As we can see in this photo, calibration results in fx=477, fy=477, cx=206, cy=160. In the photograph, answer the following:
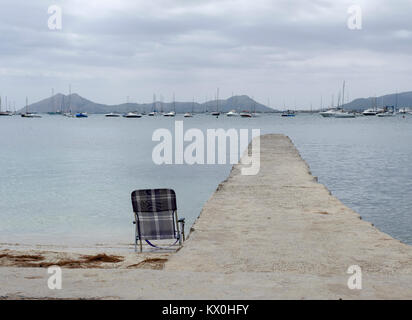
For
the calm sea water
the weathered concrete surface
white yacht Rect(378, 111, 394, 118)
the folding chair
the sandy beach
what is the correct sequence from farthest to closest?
white yacht Rect(378, 111, 394, 118), the calm sea water, the folding chair, the weathered concrete surface, the sandy beach

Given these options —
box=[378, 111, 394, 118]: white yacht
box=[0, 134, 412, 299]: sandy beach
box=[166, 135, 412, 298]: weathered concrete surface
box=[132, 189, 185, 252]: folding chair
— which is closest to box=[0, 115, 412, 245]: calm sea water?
box=[0, 134, 412, 299]: sandy beach

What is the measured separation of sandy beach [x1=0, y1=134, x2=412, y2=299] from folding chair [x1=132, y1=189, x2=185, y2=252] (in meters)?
0.39

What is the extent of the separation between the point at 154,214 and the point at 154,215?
16 mm

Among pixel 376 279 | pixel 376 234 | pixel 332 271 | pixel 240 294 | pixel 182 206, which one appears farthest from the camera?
pixel 182 206

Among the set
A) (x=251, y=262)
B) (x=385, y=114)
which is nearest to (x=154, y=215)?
(x=251, y=262)

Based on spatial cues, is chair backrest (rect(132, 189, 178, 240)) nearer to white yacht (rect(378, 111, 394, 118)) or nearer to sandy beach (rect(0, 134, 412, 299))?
sandy beach (rect(0, 134, 412, 299))

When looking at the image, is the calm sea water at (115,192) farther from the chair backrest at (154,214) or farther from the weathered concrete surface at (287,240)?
the weathered concrete surface at (287,240)

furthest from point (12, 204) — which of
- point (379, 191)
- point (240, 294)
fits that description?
point (240, 294)

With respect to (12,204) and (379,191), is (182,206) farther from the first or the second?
(379,191)

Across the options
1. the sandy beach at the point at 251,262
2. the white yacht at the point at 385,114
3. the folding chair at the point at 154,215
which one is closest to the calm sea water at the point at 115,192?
the sandy beach at the point at 251,262

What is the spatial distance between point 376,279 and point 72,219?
33.7 ft

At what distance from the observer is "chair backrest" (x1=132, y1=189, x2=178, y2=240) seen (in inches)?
266

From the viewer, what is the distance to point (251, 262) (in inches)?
172
